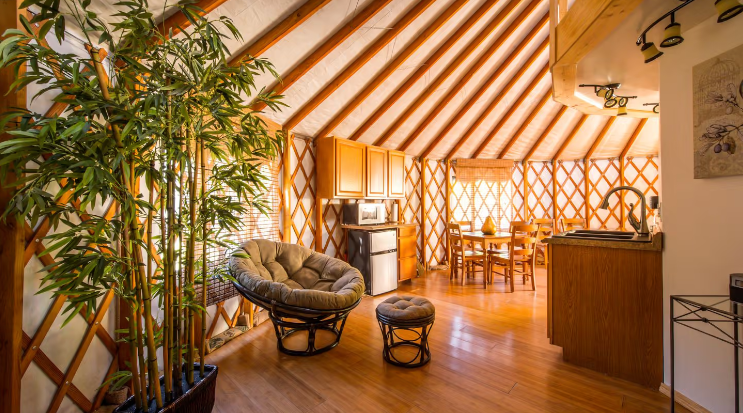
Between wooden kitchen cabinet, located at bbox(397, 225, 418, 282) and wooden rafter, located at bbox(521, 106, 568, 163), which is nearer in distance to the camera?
wooden kitchen cabinet, located at bbox(397, 225, 418, 282)

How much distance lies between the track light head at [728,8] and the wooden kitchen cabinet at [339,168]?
299 centimetres

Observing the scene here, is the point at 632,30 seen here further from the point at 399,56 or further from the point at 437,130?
the point at 437,130

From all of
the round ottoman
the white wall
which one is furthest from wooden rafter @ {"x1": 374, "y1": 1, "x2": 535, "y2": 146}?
the round ottoman

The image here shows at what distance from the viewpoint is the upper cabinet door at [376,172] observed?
396 cm

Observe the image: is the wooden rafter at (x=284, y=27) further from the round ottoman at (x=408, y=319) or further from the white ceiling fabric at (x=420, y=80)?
the round ottoman at (x=408, y=319)

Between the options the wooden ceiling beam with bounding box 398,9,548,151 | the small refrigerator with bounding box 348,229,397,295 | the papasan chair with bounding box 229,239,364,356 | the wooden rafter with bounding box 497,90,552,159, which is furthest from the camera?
the wooden rafter with bounding box 497,90,552,159

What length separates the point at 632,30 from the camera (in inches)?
66.3

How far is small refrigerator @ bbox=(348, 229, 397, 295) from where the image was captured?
12.0 feet

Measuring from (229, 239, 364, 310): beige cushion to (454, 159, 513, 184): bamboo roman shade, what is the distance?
140 inches

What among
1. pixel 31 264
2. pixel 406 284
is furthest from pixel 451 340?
pixel 31 264

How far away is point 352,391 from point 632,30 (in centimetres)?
264

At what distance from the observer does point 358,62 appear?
282 centimetres

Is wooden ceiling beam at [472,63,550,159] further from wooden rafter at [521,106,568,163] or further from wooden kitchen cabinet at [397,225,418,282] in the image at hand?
wooden kitchen cabinet at [397,225,418,282]

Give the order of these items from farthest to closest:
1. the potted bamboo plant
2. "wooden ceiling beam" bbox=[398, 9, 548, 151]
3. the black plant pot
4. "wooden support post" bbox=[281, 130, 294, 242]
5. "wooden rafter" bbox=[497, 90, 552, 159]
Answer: "wooden rafter" bbox=[497, 90, 552, 159] → "wooden support post" bbox=[281, 130, 294, 242] → "wooden ceiling beam" bbox=[398, 9, 548, 151] → the black plant pot → the potted bamboo plant
